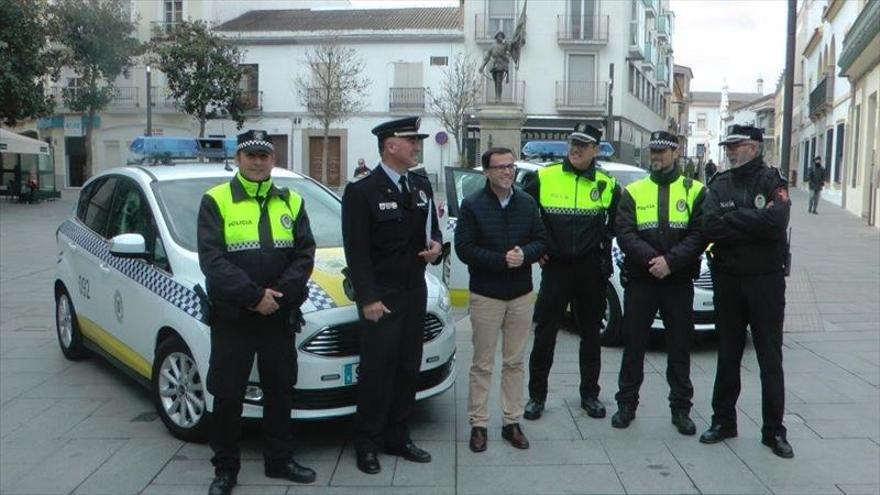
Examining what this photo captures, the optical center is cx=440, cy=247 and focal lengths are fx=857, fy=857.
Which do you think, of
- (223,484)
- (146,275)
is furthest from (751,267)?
(146,275)

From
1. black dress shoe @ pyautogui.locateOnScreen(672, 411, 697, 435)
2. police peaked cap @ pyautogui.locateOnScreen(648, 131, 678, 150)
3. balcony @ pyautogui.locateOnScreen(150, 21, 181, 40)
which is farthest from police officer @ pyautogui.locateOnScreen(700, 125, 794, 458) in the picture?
balcony @ pyautogui.locateOnScreen(150, 21, 181, 40)

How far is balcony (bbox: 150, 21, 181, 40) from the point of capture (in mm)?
41106

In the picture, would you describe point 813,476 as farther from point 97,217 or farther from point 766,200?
point 97,217

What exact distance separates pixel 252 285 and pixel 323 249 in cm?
169

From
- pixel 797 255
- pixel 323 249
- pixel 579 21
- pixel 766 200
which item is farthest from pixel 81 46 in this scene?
pixel 766 200

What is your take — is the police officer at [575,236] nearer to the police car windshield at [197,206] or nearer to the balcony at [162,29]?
the police car windshield at [197,206]

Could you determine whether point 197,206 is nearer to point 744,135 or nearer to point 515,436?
point 515,436

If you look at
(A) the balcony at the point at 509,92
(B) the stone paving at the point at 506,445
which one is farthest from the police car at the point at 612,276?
(A) the balcony at the point at 509,92

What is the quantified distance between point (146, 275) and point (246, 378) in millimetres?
1598

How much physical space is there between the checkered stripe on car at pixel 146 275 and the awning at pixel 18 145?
2209cm

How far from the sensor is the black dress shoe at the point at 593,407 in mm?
5898

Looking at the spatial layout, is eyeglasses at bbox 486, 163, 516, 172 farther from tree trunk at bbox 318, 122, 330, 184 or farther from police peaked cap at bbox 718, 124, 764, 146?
tree trunk at bbox 318, 122, 330, 184

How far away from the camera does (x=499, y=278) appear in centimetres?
520

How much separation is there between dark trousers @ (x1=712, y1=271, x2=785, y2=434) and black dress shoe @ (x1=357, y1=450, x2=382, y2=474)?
7.18 ft
